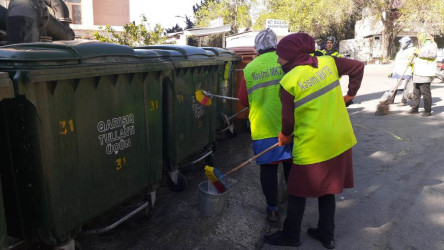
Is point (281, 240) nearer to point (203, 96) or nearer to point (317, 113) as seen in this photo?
point (317, 113)

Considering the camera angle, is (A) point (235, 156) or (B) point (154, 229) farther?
(A) point (235, 156)

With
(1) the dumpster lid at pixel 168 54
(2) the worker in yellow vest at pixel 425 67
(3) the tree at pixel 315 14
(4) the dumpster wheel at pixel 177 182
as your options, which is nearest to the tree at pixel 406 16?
(3) the tree at pixel 315 14

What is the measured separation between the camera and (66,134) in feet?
7.99

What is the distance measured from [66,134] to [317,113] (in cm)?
178

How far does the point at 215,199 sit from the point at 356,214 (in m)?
1.48

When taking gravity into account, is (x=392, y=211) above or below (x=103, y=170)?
below

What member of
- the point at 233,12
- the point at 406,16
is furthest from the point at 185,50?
the point at 233,12

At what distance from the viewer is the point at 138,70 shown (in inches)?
124

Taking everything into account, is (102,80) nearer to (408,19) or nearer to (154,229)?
(154,229)

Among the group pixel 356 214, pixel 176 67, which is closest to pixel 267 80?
pixel 176 67

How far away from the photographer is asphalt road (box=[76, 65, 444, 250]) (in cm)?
320

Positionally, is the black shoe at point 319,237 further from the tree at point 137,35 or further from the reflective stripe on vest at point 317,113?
the tree at point 137,35

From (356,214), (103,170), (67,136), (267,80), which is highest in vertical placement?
(267,80)

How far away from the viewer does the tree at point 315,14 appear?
2924cm
